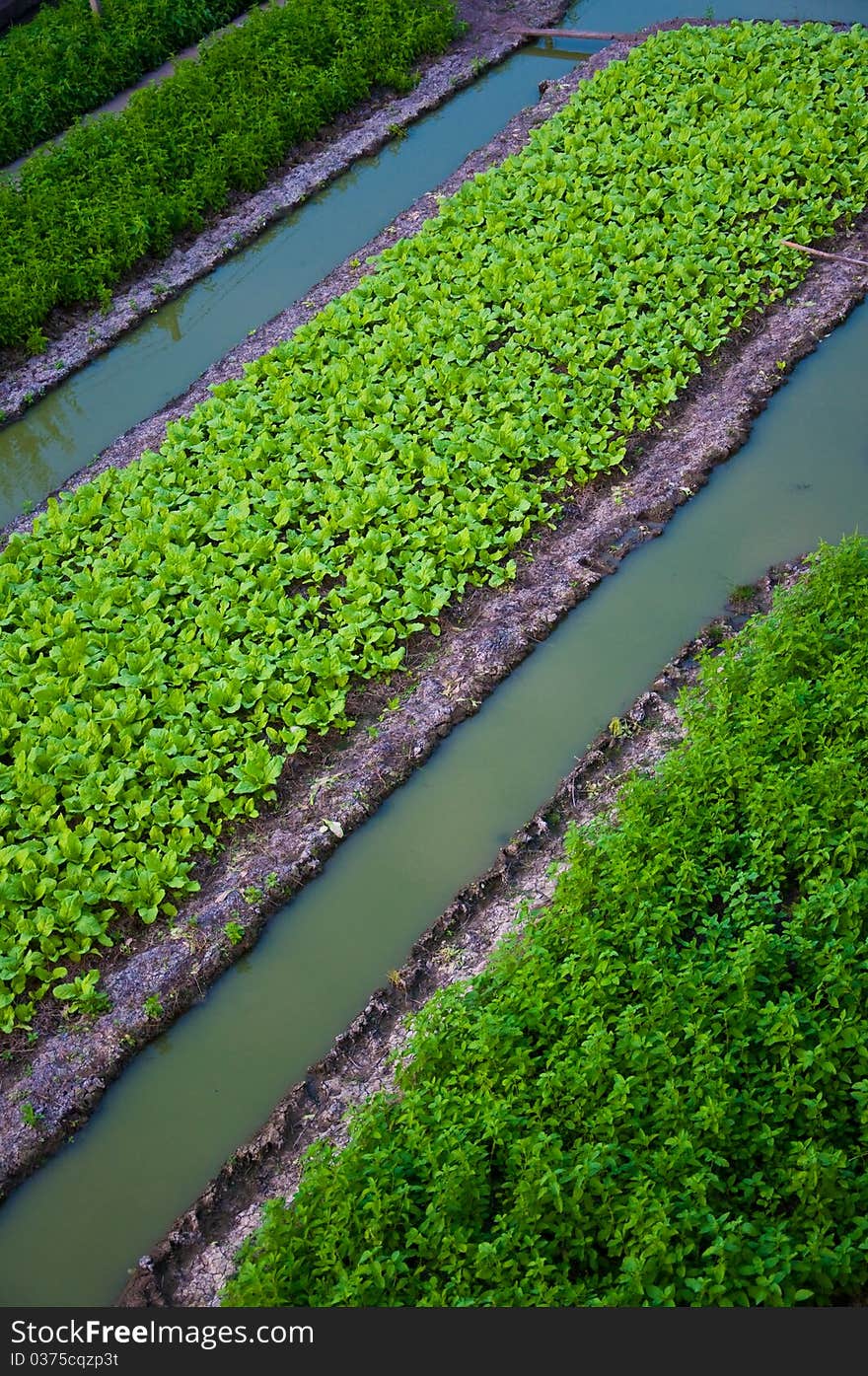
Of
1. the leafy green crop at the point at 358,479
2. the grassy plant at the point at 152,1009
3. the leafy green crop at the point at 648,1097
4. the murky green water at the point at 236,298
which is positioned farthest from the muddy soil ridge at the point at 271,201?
the leafy green crop at the point at 648,1097

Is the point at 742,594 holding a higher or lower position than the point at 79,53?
lower

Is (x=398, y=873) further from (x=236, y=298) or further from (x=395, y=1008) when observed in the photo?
(x=236, y=298)

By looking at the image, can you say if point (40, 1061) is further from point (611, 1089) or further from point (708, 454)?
point (708, 454)

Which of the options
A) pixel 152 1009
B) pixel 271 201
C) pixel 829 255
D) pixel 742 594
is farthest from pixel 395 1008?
pixel 271 201

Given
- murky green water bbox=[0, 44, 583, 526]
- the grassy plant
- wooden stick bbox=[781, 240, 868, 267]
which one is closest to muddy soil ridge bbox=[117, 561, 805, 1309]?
the grassy plant

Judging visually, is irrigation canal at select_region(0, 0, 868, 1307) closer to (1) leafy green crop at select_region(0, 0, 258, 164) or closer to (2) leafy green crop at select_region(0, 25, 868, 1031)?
(2) leafy green crop at select_region(0, 25, 868, 1031)

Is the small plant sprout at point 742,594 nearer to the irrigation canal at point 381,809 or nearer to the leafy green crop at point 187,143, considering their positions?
the irrigation canal at point 381,809

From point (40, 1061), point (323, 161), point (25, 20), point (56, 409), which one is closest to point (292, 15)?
point (323, 161)
